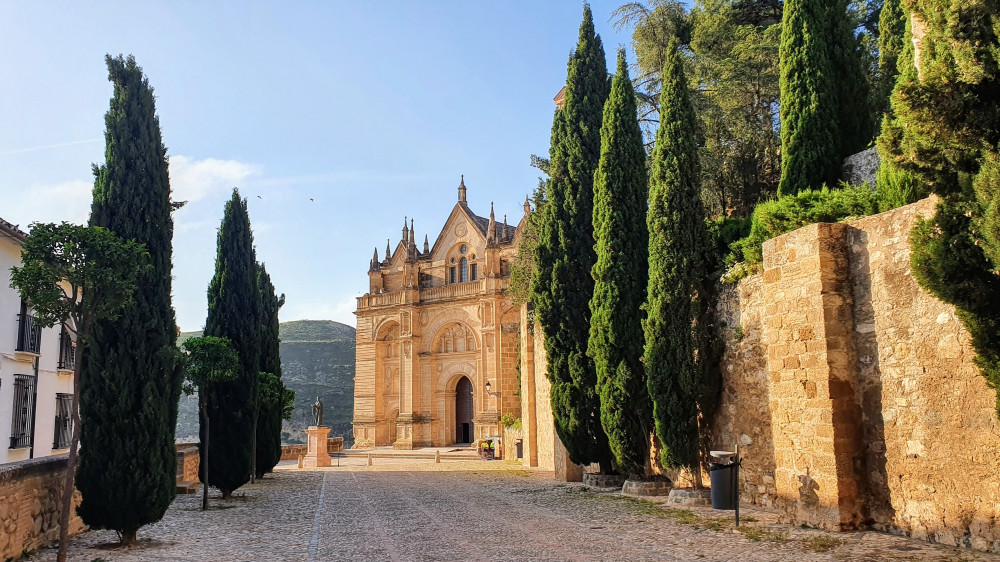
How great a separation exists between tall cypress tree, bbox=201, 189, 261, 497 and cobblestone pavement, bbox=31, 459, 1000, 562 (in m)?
0.87

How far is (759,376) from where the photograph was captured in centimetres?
1073

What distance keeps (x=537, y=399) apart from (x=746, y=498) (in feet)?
37.4

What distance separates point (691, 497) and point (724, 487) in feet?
7.94

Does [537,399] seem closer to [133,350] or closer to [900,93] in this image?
[133,350]

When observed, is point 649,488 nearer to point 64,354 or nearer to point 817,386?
point 817,386

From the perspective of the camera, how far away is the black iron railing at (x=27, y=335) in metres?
15.6

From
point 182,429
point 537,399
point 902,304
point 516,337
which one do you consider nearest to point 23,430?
point 537,399

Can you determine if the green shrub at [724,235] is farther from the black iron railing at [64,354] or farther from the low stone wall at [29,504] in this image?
→ the black iron railing at [64,354]

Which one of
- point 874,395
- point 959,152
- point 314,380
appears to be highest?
point 959,152

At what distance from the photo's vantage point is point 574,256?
54.0 feet

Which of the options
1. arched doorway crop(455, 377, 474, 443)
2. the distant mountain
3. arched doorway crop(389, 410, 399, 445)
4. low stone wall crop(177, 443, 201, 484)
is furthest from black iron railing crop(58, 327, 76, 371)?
the distant mountain

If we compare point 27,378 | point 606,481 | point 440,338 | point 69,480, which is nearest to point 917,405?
point 606,481

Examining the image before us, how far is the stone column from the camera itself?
8312 millimetres

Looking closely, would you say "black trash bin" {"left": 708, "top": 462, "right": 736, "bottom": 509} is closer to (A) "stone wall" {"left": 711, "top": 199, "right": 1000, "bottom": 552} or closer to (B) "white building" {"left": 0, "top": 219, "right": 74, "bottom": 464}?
(A) "stone wall" {"left": 711, "top": 199, "right": 1000, "bottom": 552}
